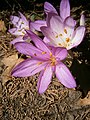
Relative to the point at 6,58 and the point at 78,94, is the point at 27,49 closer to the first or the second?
the point at 78,94

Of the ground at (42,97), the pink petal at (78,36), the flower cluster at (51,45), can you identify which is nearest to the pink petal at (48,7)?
the flower cluster at (51,45)

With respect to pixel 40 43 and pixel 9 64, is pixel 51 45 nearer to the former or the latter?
pixel 40 43

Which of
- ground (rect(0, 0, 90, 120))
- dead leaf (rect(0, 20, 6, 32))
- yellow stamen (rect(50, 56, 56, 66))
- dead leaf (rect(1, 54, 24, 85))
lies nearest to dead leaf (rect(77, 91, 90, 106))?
ground (rect(0, 0, 90, 120))

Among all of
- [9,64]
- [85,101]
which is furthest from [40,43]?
[9,64]

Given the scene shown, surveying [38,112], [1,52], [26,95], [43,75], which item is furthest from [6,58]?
[43,75]

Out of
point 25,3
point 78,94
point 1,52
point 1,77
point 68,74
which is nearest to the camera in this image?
point 68,74

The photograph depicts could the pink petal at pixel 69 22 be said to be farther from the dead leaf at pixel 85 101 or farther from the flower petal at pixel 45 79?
the dead leaf at pixel 85 101

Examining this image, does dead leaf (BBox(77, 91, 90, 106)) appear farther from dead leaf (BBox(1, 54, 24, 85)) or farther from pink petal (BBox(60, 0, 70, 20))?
pink petal (BBox(60, 0, 70, 20))

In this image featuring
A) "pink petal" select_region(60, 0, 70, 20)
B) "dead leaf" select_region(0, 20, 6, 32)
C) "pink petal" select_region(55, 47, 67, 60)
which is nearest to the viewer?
"pink petal" select_region(55, 47, 67, 60)
